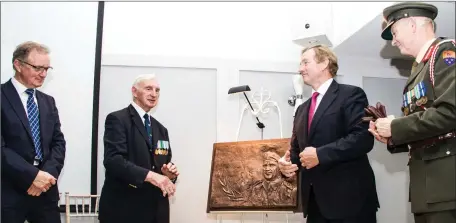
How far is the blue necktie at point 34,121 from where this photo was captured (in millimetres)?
2924

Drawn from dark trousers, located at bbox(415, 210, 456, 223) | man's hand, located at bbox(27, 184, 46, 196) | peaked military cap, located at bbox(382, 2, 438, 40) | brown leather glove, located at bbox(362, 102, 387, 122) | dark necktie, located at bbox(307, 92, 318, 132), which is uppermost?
peaked military cap, located at bbox(382, 2, 438, 40)

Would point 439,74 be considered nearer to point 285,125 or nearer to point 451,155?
point 451,155

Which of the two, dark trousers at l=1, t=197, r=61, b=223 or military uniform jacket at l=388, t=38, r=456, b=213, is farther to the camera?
dark trousers at l=1, t=197, r=61, b=223

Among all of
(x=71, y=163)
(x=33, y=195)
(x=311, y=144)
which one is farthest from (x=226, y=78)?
(x=33, y=195)

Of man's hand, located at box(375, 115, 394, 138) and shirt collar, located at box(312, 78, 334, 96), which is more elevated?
shirt collar, located at box(312, 78, 334, 96)

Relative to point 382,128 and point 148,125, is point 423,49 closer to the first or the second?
point 382,128

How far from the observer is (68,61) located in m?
4.14

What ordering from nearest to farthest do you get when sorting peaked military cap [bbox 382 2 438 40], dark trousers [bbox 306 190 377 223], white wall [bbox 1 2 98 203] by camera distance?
peaked military cap [bbox 382 2 438 40] < dark trousers [bbox 306 190 377 223] < white wall [bbox 1 2 98 203]

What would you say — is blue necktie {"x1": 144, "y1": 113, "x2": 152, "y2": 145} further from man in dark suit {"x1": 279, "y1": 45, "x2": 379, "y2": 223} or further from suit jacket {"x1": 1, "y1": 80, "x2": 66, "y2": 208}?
man in dark suit {"x1": 279, "y1": 45, "x2": 379, "y2": 223}

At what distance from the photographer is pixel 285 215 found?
4309 millimetres

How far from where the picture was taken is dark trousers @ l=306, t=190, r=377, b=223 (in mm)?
2533

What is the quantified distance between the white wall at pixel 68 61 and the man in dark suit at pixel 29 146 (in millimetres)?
974

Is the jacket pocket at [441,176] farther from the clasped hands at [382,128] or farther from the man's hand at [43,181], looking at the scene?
the man's hand at [43,181]

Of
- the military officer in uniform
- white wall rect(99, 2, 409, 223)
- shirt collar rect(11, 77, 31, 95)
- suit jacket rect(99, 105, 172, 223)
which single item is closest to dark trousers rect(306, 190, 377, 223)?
the military officer in uniform
